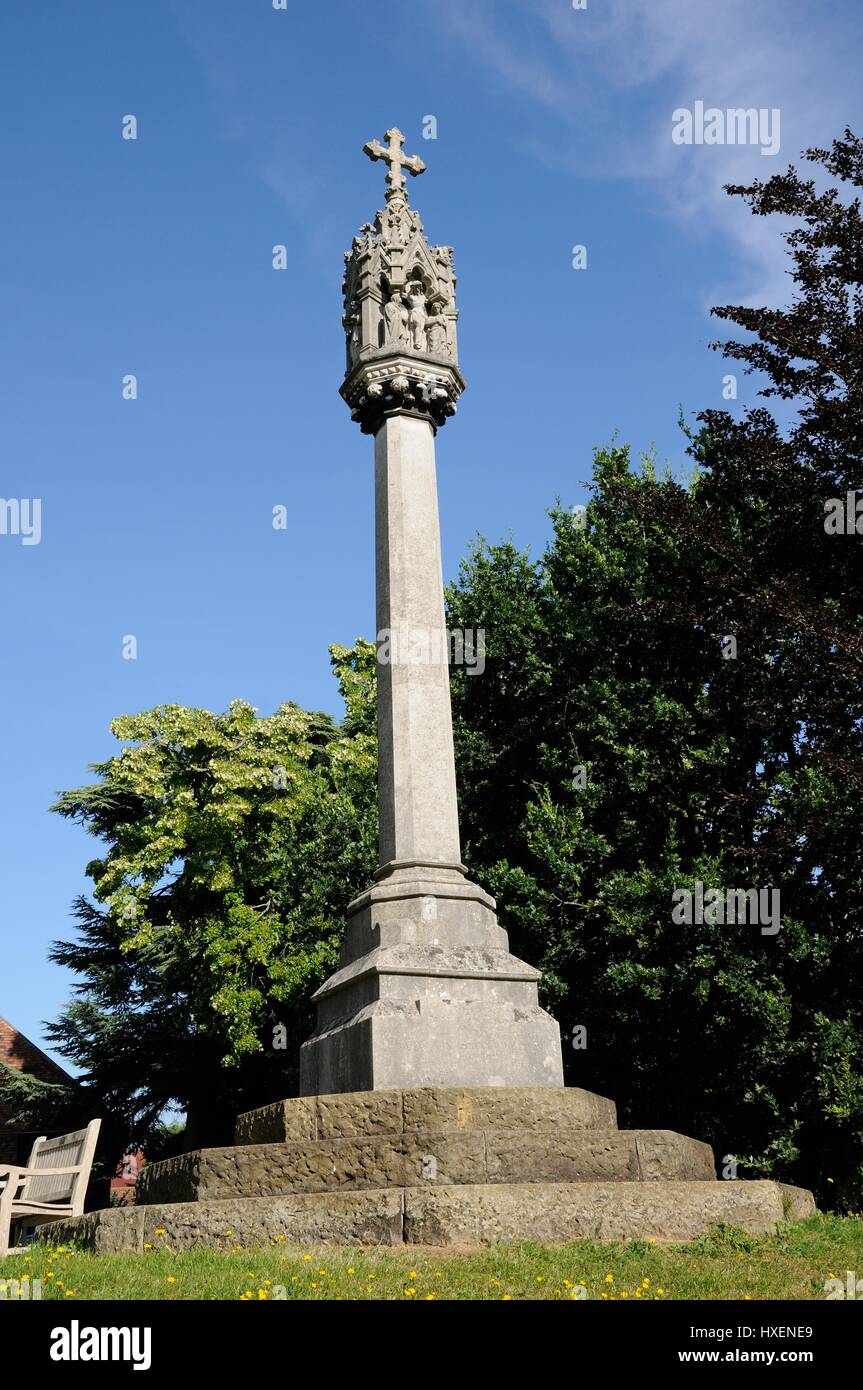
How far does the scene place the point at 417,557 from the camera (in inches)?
439

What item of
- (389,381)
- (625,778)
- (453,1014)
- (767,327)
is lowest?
(453,1014)

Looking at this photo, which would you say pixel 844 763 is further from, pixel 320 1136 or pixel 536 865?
pixel 320 1136

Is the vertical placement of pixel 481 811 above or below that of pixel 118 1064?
above

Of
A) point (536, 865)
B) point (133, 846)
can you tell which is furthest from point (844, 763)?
point (133, 846)

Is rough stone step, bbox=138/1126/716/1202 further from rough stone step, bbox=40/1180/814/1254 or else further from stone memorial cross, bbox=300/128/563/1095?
stone memorial cross, bbox=300/128/563/1095

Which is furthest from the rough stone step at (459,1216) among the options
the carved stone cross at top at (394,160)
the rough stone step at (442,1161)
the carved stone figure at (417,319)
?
the carved stone cross at top at (394,160)

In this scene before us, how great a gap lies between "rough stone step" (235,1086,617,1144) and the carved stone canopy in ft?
22.3

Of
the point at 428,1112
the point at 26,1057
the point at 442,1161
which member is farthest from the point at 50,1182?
the point at 26,1057

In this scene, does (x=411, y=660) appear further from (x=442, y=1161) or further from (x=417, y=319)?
(x=442, y=1161)

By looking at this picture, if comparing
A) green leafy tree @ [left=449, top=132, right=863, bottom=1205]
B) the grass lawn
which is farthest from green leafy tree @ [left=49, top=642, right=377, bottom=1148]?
the grass lawn

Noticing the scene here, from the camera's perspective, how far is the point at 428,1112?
7777 millimetres

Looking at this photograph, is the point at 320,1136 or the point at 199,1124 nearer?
the point at 320,1136

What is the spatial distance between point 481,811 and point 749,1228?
43.6ft

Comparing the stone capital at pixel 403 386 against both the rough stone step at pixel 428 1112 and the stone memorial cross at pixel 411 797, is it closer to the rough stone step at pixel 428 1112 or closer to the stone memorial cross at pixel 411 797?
the stone memorial cross at pixel 411 797
